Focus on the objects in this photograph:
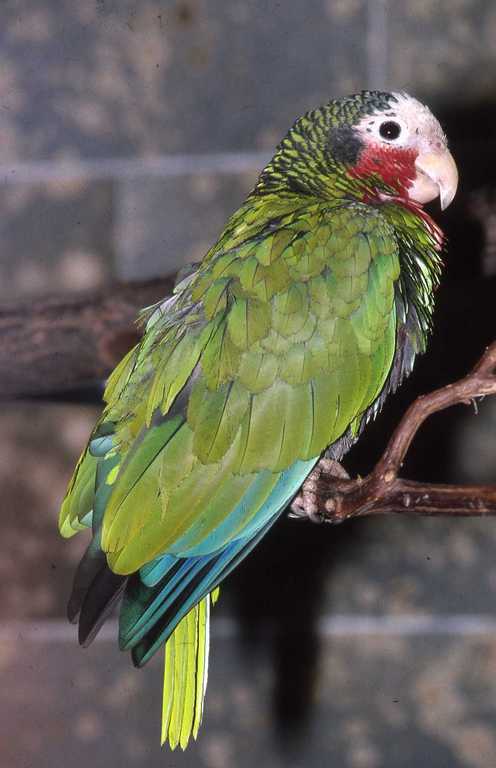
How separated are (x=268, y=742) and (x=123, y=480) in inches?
47.6

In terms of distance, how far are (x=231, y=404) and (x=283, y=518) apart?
920mm

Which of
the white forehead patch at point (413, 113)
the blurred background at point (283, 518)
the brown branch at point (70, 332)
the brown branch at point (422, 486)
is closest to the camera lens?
the brown branch at point (422, 486)

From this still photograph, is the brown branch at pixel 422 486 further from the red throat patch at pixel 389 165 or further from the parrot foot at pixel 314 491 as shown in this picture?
the red throat patch at pixel 389 165

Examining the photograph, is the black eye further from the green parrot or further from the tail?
the tail

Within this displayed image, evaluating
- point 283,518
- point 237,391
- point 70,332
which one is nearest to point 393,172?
point 237,391

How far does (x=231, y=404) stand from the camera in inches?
35.6

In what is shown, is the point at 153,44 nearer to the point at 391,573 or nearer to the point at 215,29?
the point at 215,29

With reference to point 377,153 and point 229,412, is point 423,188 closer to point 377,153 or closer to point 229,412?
point 377,153

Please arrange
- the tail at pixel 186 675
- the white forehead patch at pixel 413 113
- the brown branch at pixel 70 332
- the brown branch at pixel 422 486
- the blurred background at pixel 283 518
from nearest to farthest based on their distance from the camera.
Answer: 1. the brown branch at pixel 422 486
2. the tail at pixel 186 675
3. the white forehead patch at pixel 413 113
4. the brown branch at pixel 70 332
5. the blurred background at pixel 283 518

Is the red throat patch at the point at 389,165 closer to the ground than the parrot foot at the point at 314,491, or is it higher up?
higher up

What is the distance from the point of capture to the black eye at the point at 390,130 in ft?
3.43

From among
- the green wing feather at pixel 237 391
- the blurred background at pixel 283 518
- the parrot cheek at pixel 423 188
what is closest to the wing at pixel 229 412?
the green wing feather at pixel 237 391

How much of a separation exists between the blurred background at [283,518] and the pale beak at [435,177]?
24.2 inches

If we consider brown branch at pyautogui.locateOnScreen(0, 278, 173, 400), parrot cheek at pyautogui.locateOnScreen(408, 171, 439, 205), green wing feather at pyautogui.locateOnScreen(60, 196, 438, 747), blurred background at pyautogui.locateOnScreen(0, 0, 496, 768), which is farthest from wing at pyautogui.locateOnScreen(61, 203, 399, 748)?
blurred background at pyautogui.locateOnScreen(0, 0, 496, 768)
